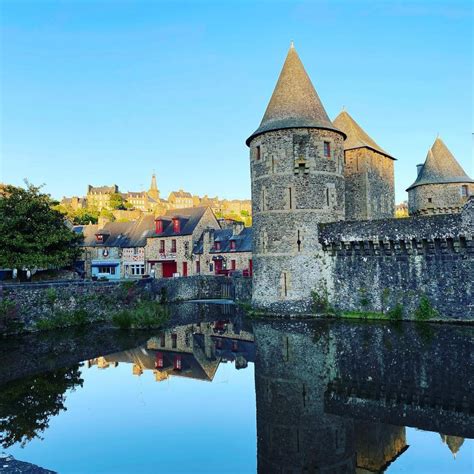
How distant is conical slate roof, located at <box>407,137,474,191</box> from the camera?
28.8 metres

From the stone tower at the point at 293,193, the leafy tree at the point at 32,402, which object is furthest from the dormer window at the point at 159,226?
the leafy tree at the point at 32,402

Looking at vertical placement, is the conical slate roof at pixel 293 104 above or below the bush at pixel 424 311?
above

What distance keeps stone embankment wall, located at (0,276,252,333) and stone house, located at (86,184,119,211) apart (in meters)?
80.3

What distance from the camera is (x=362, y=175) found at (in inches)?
974

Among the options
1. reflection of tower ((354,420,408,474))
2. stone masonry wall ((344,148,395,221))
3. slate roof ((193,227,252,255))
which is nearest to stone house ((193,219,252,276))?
slate roof ((193,227,252,255))

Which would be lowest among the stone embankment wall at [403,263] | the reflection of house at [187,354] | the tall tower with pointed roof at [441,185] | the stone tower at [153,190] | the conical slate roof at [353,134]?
the reflection of house at [187,354]

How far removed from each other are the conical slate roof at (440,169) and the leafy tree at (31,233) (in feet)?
75.7

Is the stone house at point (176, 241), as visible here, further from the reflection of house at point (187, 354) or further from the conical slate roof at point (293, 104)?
the reflection of house at point (187, 354)

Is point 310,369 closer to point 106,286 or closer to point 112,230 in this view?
point 106,286

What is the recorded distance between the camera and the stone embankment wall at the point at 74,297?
1822 cm

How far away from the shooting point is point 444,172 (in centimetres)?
2911

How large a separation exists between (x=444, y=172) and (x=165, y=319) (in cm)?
2093

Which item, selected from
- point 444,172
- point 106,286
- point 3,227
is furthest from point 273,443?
point 444,172

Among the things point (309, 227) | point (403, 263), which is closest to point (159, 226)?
point (309, 227)
